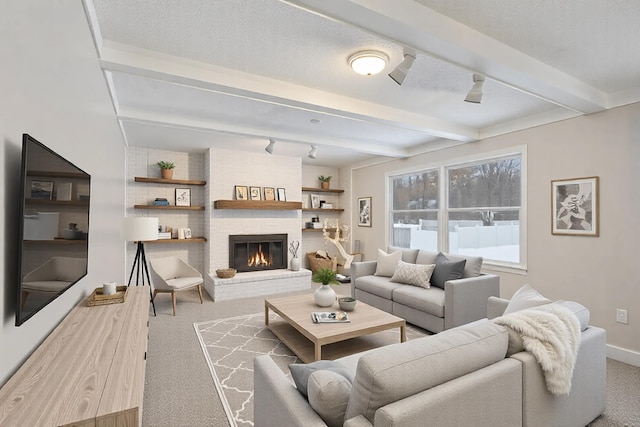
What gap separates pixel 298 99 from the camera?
9.69 ft

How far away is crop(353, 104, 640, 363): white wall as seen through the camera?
298 cm

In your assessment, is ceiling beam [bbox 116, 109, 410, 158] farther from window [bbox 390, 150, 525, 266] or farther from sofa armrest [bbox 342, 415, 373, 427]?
sofa armrest [bbox 342, 415, 373, 427]

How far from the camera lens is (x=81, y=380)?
47.4 inches

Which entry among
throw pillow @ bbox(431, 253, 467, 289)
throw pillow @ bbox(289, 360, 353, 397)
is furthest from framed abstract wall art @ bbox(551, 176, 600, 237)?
throw pillow @ bbox(289, 360, 353, 397)

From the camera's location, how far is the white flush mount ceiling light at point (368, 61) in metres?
2.36

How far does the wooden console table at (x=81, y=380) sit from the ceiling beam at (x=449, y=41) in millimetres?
1876

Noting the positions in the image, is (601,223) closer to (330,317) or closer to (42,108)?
(330,317)

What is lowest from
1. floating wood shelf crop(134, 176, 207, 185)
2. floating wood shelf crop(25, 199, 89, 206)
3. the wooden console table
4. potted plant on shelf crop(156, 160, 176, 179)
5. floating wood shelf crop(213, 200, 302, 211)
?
the wooden console table

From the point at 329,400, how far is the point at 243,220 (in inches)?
187

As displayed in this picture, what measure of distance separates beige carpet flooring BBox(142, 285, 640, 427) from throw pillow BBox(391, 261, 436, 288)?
1769mm

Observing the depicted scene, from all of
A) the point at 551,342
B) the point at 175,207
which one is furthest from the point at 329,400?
the point at 175,207

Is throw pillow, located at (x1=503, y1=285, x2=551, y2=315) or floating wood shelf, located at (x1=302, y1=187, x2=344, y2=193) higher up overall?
floating wood shelf, located at (x1=302, y1=187, x2=344, y2=193)

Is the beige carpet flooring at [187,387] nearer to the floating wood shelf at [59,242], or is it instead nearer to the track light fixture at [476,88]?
the floating wood shelf at [59,242]

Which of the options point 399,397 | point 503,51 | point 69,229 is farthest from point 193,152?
point 399,397
